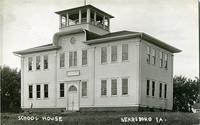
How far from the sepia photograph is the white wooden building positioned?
0.05 metres

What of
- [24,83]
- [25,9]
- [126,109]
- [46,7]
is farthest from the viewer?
[24,83]

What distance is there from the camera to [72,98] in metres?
20.2

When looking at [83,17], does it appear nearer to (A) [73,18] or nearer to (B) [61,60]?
(A) [73,18]

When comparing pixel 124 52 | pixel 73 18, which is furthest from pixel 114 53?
pixel 73 18

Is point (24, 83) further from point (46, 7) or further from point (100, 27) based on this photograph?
point (46, 7)

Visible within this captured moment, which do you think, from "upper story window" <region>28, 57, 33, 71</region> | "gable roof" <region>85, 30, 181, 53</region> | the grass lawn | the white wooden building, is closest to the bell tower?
the white wooden building

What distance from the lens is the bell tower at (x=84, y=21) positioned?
21.0 m

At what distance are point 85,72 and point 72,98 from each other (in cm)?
180

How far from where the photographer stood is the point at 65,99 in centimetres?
2039

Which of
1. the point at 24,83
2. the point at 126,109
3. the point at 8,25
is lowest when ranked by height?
the point at 126,109

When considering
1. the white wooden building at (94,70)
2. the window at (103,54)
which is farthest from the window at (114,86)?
the window at (103,54)

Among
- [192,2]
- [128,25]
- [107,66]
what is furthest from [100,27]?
[192,2]

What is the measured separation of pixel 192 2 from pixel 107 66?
9.59 meters

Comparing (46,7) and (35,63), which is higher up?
(46,7)
